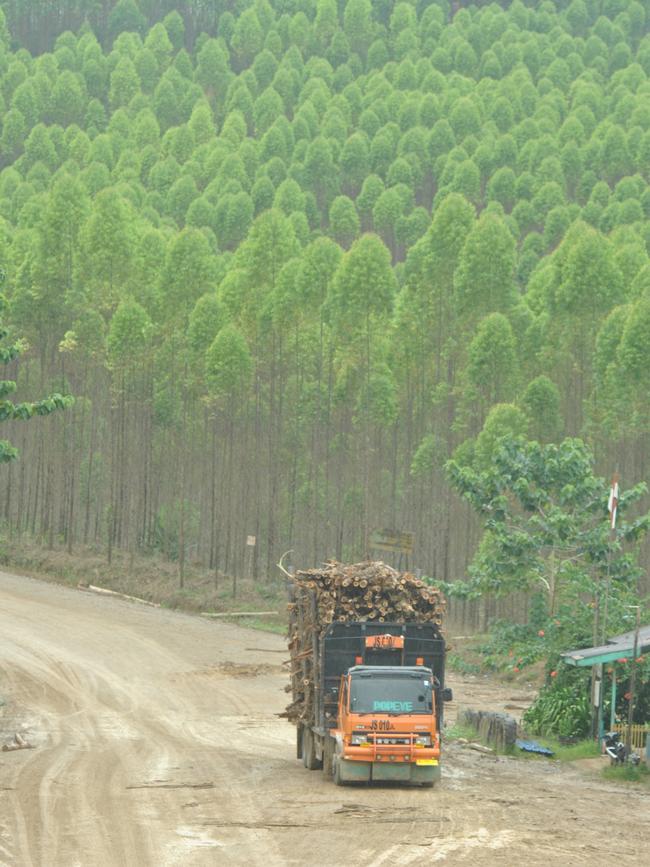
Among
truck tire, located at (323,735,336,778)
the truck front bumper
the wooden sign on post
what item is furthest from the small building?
the wooden sign on post

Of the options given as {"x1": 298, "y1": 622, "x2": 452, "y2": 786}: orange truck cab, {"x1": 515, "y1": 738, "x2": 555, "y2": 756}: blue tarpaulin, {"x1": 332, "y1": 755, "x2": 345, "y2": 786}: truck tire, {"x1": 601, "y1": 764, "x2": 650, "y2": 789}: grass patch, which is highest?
{"x1": 298, "y1": 622, "x2": 452, "y2": 786}: orange truck cab

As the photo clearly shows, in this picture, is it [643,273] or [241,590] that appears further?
[643,273]

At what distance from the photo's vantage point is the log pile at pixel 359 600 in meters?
24.8

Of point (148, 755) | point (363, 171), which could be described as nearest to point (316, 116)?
point (363, 171)

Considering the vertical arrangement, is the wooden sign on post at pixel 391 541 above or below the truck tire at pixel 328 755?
above

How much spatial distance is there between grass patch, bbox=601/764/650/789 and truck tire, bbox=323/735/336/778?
214 inches

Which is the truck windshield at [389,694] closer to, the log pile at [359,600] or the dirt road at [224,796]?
the dirt road at [224,796]

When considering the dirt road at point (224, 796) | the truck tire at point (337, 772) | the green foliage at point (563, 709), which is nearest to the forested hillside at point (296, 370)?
the dirt road at point (224, 796)

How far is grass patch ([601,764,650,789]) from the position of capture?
25797 mm

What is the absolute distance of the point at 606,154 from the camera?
13050cm

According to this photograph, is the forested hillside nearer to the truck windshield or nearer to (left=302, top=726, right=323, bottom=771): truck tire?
(left=302, top=726, right=323, bottom=771): truck tire

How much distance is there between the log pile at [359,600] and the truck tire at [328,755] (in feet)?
3.56

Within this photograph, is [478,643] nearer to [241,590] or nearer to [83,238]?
[241,590]

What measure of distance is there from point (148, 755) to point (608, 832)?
36.4 feet
